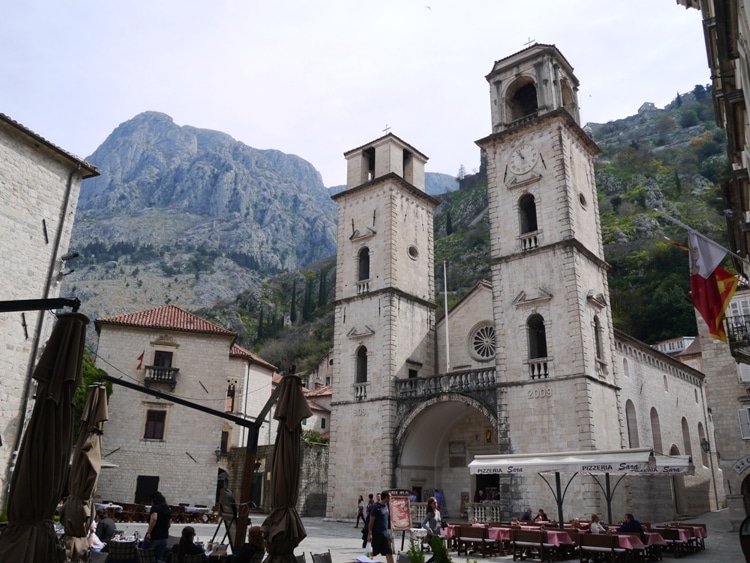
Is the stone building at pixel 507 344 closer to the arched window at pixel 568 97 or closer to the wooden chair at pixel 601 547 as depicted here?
the arched window at pixel 568 97

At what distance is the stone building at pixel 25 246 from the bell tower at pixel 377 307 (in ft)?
43.7

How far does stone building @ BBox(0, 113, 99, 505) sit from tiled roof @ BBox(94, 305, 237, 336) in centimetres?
1268

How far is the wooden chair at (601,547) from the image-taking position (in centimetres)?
1248

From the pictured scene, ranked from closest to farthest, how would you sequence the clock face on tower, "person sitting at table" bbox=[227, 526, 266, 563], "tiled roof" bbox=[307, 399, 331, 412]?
"person sitting at table" bbox=[227, 526, 266, 563], the clock face on tower, "tiled roof" bbox=[307, 399, 331, 412]

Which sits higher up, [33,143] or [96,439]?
[33,143]


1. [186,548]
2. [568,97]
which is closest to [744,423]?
[568,97]

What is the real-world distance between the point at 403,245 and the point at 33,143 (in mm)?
16296

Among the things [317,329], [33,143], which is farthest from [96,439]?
[317,329]

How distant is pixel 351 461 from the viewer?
26.3 metres

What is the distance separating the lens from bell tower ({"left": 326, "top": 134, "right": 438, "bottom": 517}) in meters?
26.1

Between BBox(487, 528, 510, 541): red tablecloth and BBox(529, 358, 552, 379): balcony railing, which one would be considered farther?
BBox(529, 358, 552, 379): balcony railing

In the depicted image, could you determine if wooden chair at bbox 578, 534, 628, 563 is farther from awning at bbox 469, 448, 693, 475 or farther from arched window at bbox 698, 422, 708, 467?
arched window at bbox 698, 422, 708, 467

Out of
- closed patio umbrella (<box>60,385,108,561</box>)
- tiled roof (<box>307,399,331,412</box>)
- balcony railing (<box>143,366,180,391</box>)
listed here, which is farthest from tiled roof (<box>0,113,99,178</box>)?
tiled roof (<box>307,399,331,412</box>)

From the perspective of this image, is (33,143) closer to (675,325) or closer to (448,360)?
(448,360)
